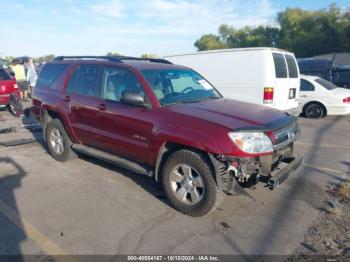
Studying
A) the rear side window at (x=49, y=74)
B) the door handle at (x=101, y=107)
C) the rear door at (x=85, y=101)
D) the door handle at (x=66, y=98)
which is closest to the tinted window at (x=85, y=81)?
the rear door at (x=85, y=101)

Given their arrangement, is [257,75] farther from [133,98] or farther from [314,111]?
[133,98]

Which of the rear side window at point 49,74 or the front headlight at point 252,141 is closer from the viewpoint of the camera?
the front headlight at point 252,141

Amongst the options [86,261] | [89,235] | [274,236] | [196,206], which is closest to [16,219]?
[89,235]

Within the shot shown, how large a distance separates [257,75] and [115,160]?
5215 millimetres

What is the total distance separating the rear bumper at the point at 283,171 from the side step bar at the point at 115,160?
1.57 meters

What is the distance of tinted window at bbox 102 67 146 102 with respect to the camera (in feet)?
15.9

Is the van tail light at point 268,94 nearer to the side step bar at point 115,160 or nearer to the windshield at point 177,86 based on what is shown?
the windshield at point 177,86

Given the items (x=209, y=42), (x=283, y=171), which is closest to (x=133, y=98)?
(x=283, y=171)

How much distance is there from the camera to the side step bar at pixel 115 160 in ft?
15.1

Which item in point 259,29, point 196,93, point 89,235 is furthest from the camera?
point 259,29

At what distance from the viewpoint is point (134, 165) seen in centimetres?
474

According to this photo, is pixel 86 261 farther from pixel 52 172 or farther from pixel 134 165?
pixel 52 172

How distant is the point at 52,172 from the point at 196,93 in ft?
9.00

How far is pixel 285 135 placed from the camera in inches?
168
